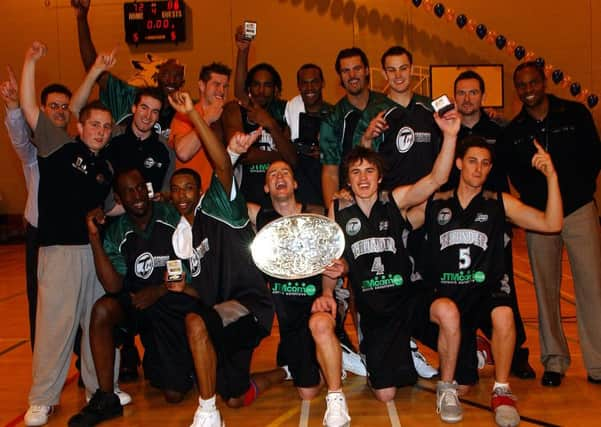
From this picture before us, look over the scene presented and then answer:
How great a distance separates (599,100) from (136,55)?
32.1 ft

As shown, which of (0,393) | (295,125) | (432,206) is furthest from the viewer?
(295,125)

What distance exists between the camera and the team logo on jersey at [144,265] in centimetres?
446

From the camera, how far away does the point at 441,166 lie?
13.8ft

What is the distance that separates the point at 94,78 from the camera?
16.3ft

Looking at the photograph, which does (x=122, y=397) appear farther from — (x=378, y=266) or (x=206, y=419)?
(x=378, y=266)

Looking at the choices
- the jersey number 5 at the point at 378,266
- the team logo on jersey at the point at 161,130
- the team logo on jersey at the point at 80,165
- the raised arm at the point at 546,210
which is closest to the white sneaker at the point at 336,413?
the jersey number 5 at the point at 378,266

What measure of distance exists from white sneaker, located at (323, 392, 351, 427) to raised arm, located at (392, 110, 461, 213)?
137cm

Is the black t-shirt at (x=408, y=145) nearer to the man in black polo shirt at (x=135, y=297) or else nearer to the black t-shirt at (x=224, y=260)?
the black t-shirt at (x=224, y=260)

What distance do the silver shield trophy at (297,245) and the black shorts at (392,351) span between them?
626 mm

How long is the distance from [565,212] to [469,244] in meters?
0.80

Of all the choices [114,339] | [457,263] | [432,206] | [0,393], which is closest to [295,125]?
[432,206]

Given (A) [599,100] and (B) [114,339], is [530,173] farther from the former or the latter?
(A) [599,100]

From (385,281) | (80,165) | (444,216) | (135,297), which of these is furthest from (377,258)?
(80,165)

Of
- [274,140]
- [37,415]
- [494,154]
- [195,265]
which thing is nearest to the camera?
[37,415]
